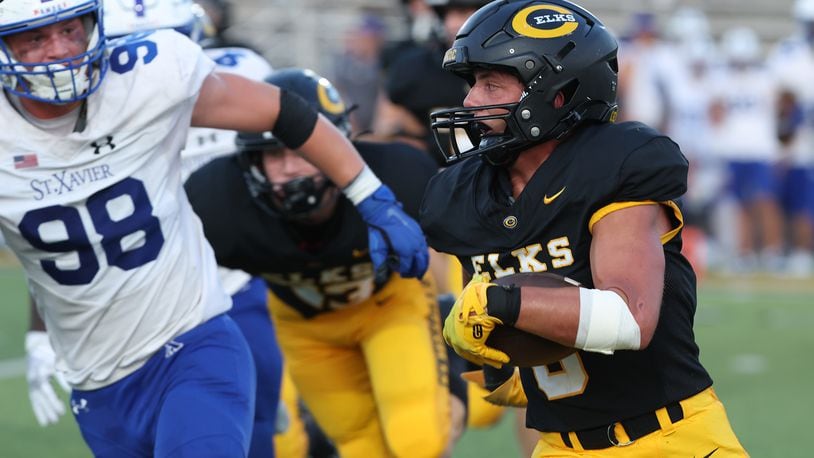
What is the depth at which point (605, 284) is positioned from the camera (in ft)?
8.99

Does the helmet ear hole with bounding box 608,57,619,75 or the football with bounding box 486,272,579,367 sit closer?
the football with bounding box 486,272,579,367

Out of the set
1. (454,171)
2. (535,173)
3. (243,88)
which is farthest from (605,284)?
(243,88)

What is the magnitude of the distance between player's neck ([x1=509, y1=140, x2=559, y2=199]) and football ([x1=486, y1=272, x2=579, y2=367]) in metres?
0.38

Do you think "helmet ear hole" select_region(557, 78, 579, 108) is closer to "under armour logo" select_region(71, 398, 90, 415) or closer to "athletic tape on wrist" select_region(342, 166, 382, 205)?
"athletic tape on wrist" select_region(342, 166, 382, 205)

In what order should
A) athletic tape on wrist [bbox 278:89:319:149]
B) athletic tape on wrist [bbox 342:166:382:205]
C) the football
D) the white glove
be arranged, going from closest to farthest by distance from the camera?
the football, athletic tape on wrist [bbox 278:89:319:149], athletic tape on wrist [bbox 342:166:382:205], the white glove

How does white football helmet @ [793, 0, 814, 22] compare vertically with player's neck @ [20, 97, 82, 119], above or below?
below

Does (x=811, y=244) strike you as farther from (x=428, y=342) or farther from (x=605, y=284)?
(x=605, y=284)

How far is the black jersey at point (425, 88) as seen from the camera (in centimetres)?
606

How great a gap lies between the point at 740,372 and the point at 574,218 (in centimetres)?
504

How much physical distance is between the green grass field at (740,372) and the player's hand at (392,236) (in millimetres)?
2010

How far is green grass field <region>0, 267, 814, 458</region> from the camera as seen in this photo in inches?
233

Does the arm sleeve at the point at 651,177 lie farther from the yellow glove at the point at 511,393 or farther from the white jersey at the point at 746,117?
the white jersey at the point at 746,117

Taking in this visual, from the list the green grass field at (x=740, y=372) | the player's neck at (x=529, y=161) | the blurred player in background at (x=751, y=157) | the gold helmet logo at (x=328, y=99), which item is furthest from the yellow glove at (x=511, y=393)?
the blurred player in background at (x=751, y=157)

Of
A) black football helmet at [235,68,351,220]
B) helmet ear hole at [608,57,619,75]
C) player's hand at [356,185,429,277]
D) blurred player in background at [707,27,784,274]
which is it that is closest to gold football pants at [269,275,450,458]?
black football helmet at [235,68,351,220]
